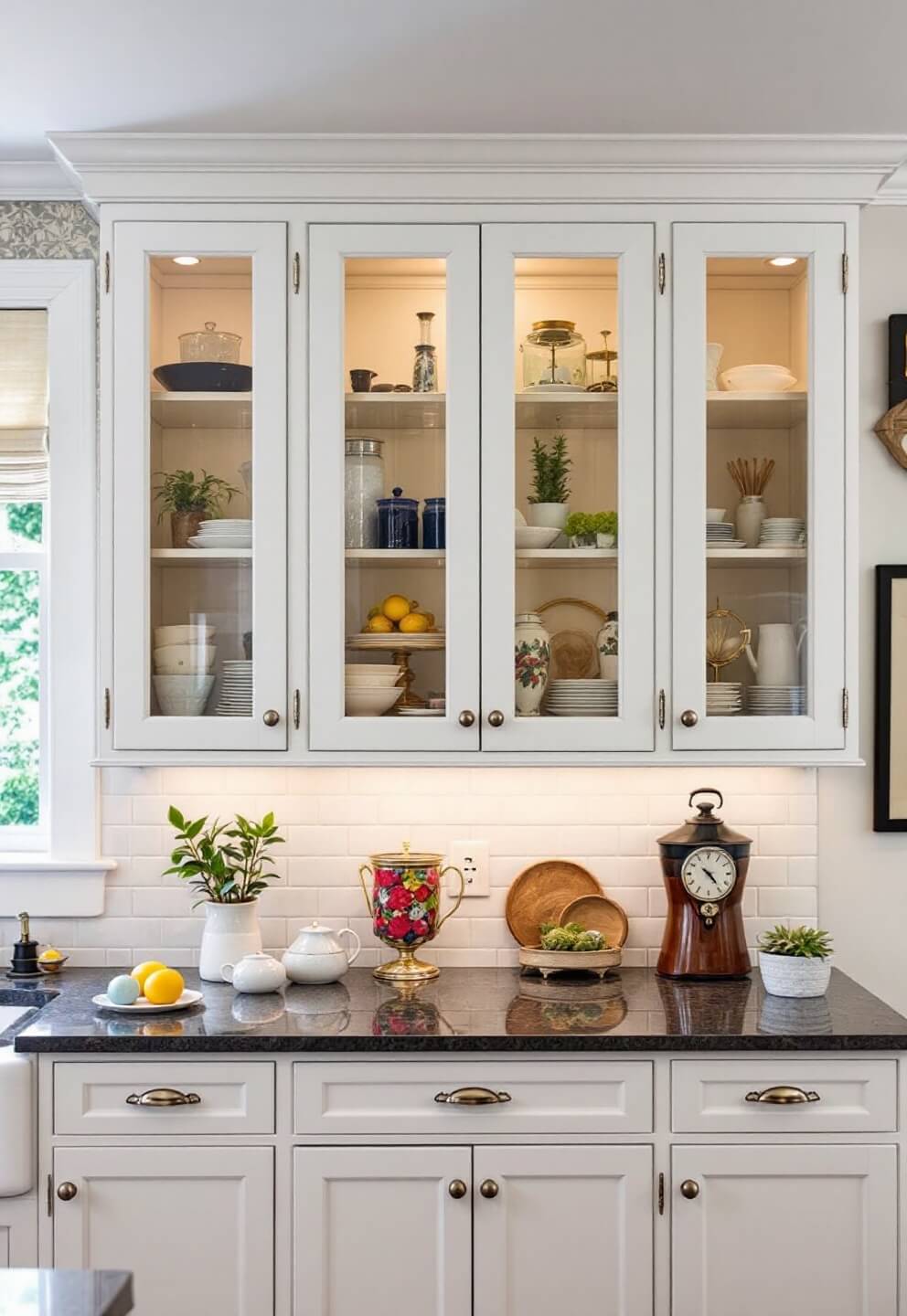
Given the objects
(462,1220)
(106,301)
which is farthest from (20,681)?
(462,1220)

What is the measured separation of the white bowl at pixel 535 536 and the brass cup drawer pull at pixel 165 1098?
Answer: 1202 mm

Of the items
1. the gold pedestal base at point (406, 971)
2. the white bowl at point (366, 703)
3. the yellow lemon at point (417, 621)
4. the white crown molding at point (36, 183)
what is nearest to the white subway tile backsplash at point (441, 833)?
the gold pedestal base at point (406, 971)

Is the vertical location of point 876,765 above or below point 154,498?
below

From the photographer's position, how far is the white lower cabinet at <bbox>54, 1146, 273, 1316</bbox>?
2.26 m

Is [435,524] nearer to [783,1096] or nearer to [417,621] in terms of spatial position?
[417,621]

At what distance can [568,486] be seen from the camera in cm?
A: 261

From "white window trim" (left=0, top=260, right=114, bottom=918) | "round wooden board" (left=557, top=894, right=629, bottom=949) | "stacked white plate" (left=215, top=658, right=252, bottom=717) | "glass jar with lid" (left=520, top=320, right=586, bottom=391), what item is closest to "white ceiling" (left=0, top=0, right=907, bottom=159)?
"glass jar with lid" (left=520, top=320, right=586, bottom=391)

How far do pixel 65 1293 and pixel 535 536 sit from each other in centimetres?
166

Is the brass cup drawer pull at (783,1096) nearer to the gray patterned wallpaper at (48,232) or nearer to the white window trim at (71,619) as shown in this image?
the white window trim at (71,619)

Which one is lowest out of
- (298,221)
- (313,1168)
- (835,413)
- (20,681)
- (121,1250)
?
(121,1250)

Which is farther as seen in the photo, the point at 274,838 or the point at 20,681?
the point at 20,681

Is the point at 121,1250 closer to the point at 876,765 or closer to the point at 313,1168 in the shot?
the point at 313,1168

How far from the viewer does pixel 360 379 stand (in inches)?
102

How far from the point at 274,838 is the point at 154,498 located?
746 millimetres
